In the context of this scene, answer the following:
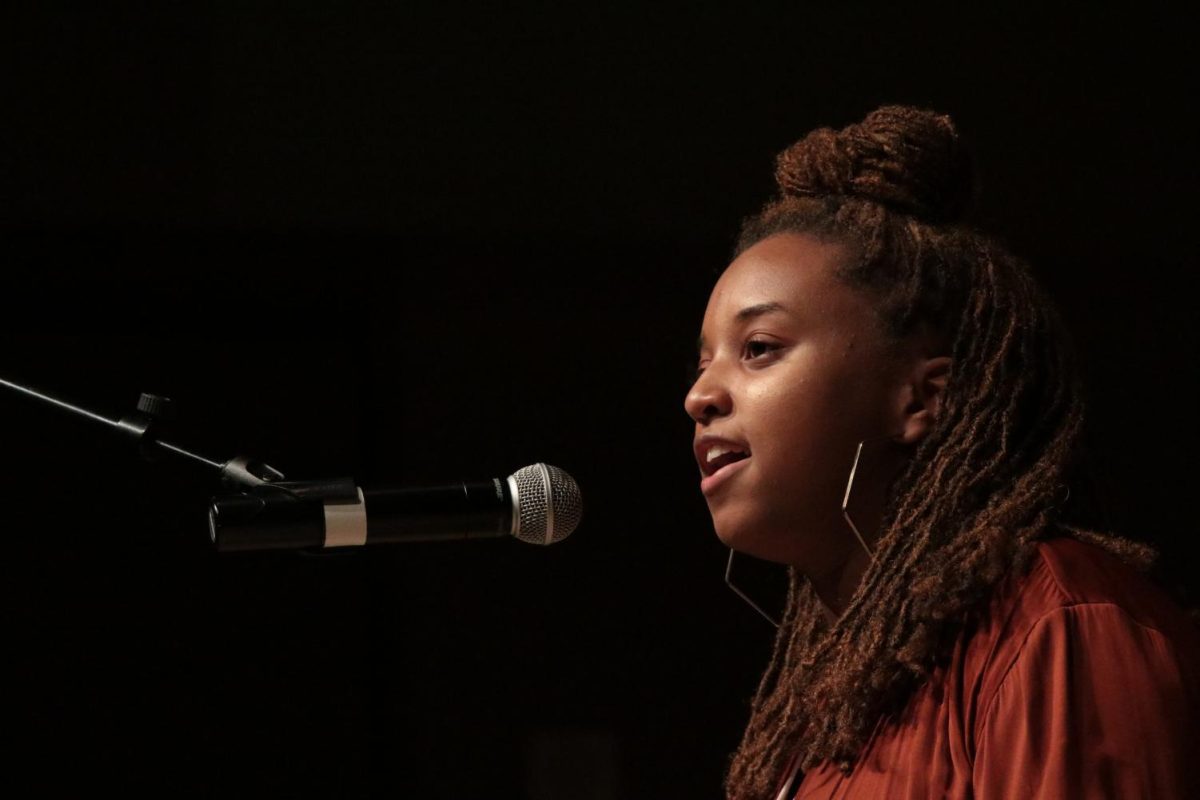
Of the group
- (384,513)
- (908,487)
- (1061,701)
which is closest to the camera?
(1061,701)

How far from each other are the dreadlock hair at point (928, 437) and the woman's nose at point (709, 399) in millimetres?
191

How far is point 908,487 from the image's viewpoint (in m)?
1.71

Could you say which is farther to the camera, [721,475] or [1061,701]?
[721,475]

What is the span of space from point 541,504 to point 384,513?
166 millimetres

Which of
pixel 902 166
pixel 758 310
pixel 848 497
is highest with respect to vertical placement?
pixel 902 166

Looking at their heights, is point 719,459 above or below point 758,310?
below

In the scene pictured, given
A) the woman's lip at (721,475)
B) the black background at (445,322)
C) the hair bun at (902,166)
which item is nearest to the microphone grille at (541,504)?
the woman's lip at (721,475)

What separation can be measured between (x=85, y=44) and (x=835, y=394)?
6.20 ft

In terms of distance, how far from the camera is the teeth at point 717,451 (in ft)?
5.77

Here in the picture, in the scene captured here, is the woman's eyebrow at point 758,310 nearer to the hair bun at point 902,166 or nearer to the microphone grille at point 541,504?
the hair bun at point 902,166

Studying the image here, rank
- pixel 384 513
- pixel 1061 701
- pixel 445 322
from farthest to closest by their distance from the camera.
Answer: pixel 445 322
pixel 384 513
pixel 1061 701

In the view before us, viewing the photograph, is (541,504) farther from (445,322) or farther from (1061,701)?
(445,322)

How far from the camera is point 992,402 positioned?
1.70m

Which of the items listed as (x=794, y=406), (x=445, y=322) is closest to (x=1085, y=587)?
(x=794, y=406)
